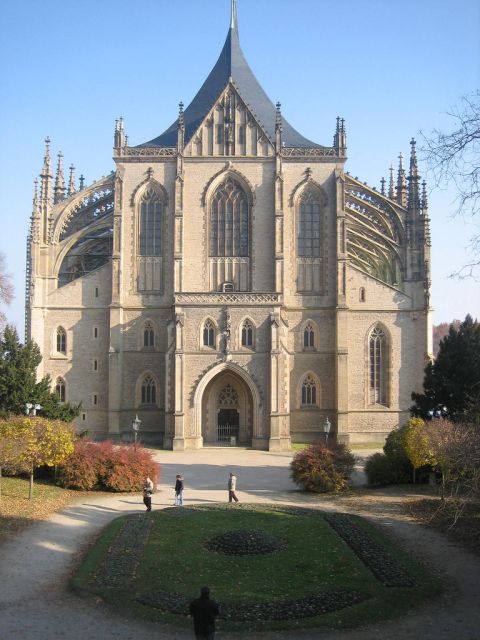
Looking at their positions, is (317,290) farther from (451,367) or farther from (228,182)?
(451,367)

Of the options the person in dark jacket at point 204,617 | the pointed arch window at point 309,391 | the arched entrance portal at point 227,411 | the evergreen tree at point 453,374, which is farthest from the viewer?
the pointed arch window at point 309,391

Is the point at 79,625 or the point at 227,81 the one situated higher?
the point at 227,81

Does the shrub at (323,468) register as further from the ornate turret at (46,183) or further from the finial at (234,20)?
the finial at (234,20)

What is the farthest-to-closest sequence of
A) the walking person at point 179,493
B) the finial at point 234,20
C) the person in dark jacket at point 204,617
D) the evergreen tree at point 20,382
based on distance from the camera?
1. the finial at point 234,20
2. the evergreen tree at point 20,382
3. the walking person at point 179,493
4. the person in dark jacket at point 204,617

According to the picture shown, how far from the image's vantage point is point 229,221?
1817 inches

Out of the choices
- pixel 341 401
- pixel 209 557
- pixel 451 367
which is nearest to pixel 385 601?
pixel 209 557

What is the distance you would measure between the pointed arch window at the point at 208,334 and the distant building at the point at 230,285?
3.04 m

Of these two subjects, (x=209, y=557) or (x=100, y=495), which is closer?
(x=209, y=557)

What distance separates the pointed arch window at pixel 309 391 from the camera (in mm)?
45406

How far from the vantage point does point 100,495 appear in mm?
27875

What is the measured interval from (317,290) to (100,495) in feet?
75.3

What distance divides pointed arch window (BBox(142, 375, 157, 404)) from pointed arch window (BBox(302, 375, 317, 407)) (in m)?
9.98

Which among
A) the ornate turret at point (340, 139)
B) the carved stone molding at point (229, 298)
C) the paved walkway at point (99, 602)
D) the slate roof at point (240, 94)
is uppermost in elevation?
the slate roof at point (240, 94)

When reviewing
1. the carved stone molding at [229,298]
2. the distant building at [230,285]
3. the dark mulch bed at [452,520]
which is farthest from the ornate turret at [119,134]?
the dark mulch bed at [452,520]
